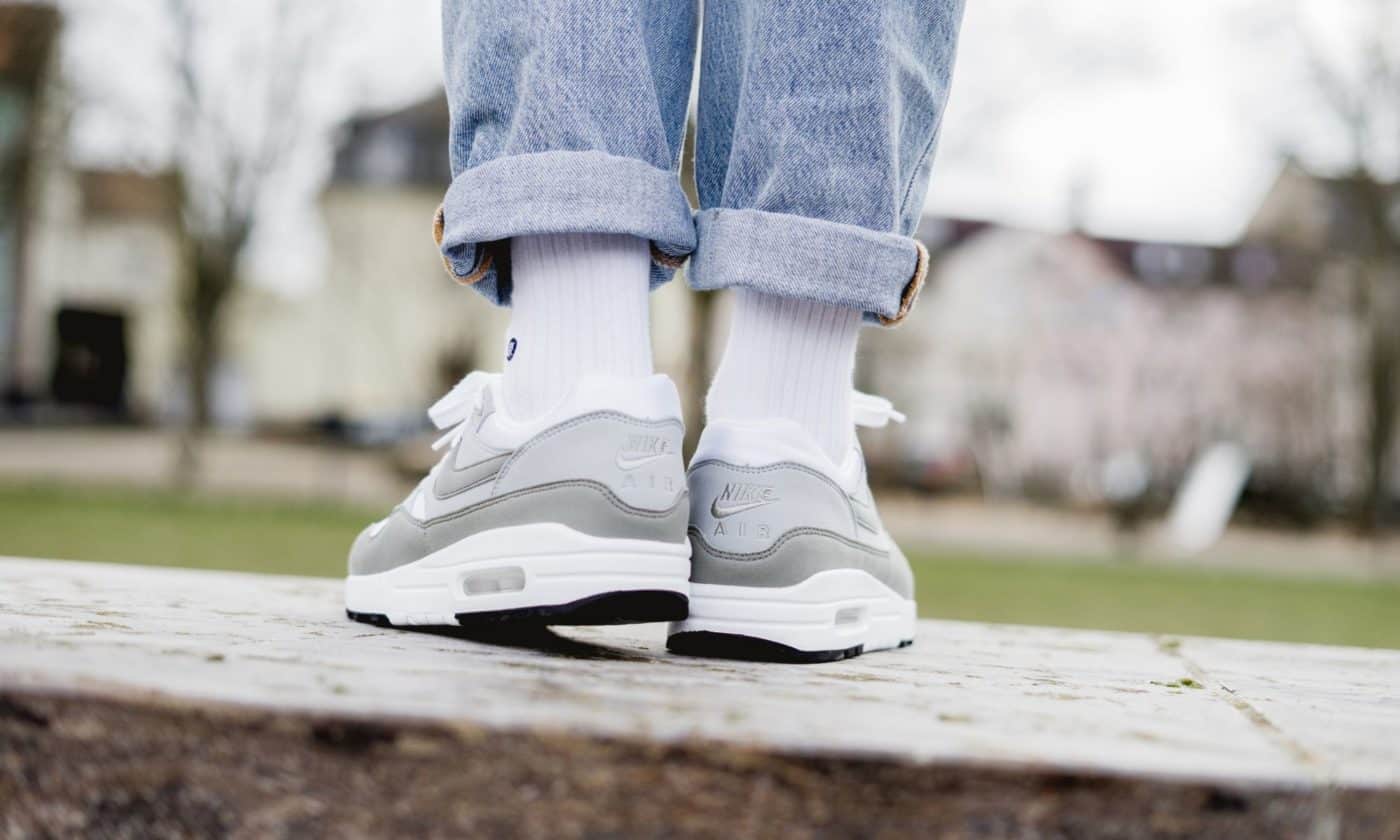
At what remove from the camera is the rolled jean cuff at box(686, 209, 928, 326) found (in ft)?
3.44

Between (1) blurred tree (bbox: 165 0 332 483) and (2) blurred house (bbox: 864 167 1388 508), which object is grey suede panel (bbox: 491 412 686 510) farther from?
(2) blurred house (bbox: 864 167 1388 508)

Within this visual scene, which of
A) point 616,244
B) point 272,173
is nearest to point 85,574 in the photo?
point 616,244

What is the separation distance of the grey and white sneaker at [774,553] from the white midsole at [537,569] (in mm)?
51

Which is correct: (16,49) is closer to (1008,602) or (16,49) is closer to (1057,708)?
(1008,602)

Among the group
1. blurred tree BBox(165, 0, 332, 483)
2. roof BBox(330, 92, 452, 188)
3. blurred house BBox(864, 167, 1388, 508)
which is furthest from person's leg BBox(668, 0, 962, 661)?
roof BBox(330, 92, 452, 188)

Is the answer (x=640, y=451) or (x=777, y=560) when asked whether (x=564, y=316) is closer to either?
(x=640, y=451)

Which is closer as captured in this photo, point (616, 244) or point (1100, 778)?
point (1100, 778)

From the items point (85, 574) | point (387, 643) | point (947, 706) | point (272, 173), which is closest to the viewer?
point (947, 706)

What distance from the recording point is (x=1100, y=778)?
2.11ft

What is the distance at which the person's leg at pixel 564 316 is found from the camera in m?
1.04

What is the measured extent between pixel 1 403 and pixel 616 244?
1073 inches

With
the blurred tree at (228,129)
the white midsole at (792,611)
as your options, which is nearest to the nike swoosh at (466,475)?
the white midsole at (792,611)

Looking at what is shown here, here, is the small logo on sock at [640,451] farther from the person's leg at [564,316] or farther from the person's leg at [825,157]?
the person's leg at [825,157]

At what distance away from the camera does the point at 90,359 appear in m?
28.5
